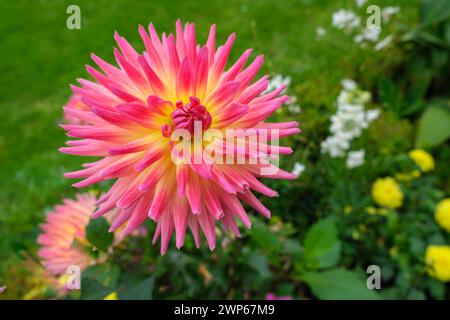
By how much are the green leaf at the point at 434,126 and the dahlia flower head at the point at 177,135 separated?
71.5 inches

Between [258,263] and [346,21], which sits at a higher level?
[346,21]

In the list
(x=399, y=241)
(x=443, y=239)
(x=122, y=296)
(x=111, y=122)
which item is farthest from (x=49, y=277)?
(x=443, y=239)

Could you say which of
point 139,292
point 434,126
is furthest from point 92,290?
point 434,126

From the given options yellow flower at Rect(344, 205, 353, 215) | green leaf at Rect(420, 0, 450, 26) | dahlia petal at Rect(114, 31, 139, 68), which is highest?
green leaf at Rect(420, 0, 450, 26)

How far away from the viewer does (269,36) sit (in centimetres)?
338

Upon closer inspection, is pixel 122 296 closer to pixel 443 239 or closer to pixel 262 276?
pixel 262 276

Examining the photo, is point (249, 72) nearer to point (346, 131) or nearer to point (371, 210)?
point (346, 131)

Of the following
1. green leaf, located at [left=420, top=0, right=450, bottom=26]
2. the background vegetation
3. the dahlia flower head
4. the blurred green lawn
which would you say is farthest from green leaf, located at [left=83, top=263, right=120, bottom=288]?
green leaf, located at [left=420, top=0, right=450, bottom=26]

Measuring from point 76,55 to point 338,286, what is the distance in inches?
123

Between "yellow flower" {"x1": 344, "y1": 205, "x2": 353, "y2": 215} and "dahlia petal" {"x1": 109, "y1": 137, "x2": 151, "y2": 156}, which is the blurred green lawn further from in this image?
"dahlia petal" {"x1": 109, "y1": 137, "x2": 151, "y2": 156}

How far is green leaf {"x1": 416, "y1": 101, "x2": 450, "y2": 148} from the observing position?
2373 millimetres

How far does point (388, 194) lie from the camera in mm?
1700

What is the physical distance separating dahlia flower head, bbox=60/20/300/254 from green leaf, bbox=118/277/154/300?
0.34 metres

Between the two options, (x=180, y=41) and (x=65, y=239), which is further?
(x=65, y=239)
